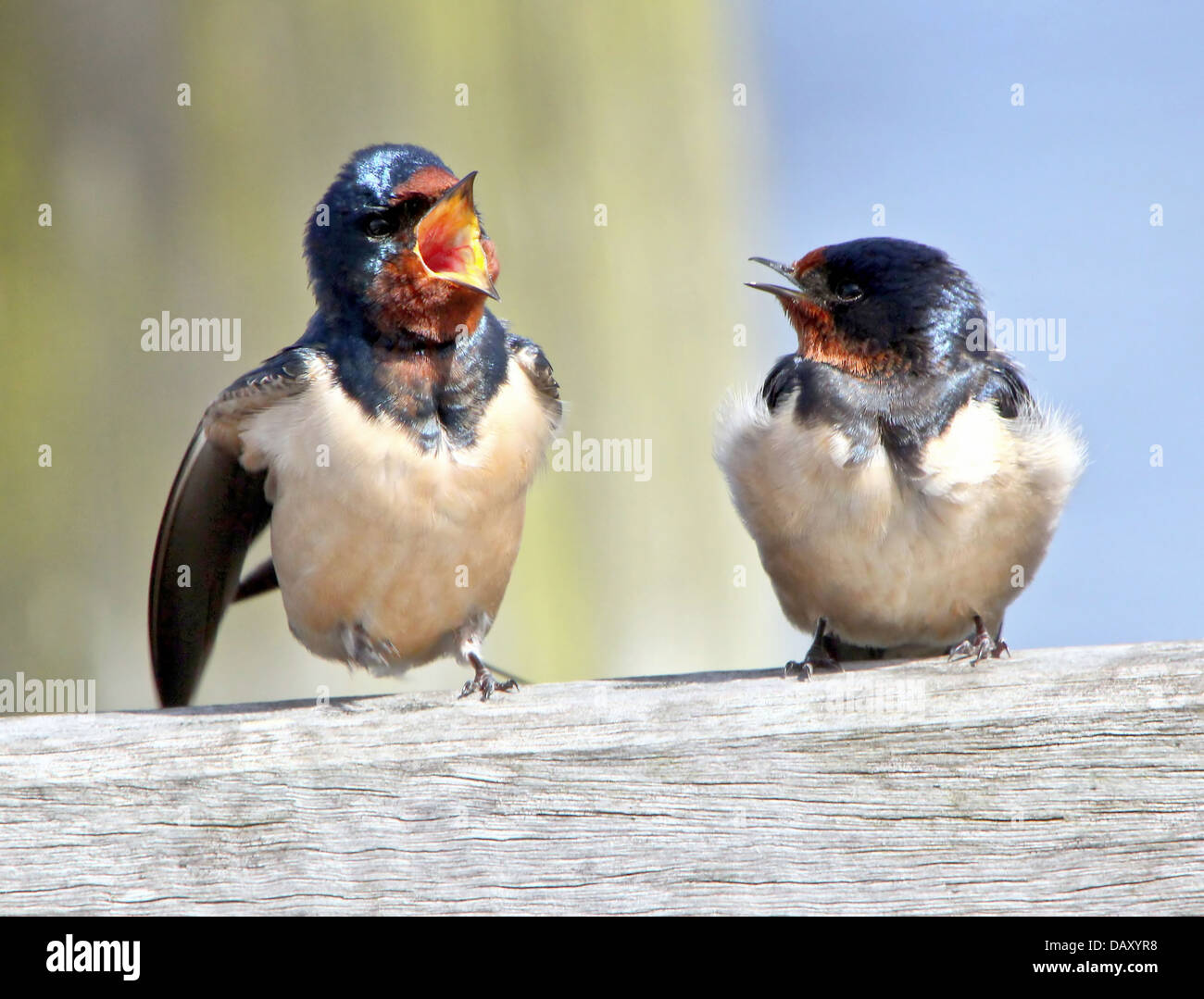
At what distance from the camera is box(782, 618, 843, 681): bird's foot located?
2074 mm

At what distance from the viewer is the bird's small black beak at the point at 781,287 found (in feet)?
8.57

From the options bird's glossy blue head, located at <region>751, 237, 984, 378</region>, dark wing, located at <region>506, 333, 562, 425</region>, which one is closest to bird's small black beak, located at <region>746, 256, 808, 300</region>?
bird's glossy blue head, located at <region>751, 237, 984, 378</region>

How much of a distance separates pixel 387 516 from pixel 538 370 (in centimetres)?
43

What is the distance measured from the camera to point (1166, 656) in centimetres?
182

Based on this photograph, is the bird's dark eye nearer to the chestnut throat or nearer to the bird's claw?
the chestnut throat

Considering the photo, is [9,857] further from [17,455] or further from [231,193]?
[231,193]

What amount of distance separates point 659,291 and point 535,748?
1.92 metres

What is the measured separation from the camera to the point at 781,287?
8.63ft

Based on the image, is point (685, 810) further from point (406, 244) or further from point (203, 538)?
point (203, 538)

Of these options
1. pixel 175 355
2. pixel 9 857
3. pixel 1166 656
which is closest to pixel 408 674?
pixel 175 355

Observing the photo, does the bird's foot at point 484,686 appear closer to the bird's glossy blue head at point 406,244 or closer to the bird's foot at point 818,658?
the bird's foot at point 818,658

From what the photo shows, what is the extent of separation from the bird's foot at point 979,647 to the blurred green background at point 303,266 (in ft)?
3.22

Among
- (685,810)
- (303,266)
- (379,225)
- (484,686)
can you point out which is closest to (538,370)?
(379,225)

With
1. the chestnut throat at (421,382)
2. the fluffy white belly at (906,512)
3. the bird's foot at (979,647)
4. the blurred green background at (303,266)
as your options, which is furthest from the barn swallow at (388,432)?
the bird's foot at (979,647)
